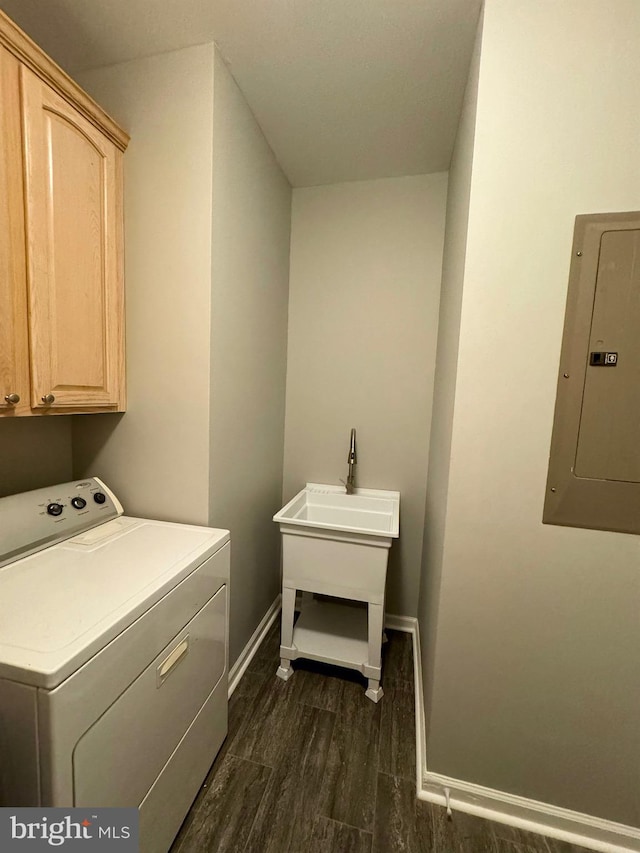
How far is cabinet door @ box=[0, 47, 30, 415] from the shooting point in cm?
92

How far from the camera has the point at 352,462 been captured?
78.4 inches

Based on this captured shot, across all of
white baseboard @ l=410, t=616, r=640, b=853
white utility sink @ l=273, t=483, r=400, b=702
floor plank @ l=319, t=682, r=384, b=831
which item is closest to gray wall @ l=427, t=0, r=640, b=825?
white baseboard @ l=410, t=616, r=640, b=853

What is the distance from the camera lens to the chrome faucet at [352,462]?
78.4 inches

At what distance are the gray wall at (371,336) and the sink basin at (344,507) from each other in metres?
0.08

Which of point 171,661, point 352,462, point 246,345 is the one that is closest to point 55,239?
point 246,345

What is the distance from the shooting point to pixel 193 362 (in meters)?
1.31

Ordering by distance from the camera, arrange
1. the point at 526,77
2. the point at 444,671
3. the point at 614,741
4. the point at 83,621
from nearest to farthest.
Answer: the point at 83,621 → the point at 526,77 → the point at 614,741 → the point at 444,671

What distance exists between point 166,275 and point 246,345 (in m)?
0.43

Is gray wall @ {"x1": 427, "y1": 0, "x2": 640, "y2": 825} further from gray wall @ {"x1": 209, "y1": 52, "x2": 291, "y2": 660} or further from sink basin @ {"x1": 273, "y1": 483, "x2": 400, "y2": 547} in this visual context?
gray wall @ {"x1": 209, "y1": 52, "x2": 291, "y2": 660}

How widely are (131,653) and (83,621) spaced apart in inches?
5.4

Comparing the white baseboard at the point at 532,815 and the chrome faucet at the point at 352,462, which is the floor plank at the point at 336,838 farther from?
the chrome faucet at the point at 352,462

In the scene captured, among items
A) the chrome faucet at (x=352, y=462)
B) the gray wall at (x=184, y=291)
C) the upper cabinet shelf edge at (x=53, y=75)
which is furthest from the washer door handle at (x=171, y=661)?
the upper cabinet shelf edge at (x=53, y=75)

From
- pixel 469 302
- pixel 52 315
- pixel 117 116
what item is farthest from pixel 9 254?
pixel 469 302

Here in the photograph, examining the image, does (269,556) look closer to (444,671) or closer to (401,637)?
(401,637)
